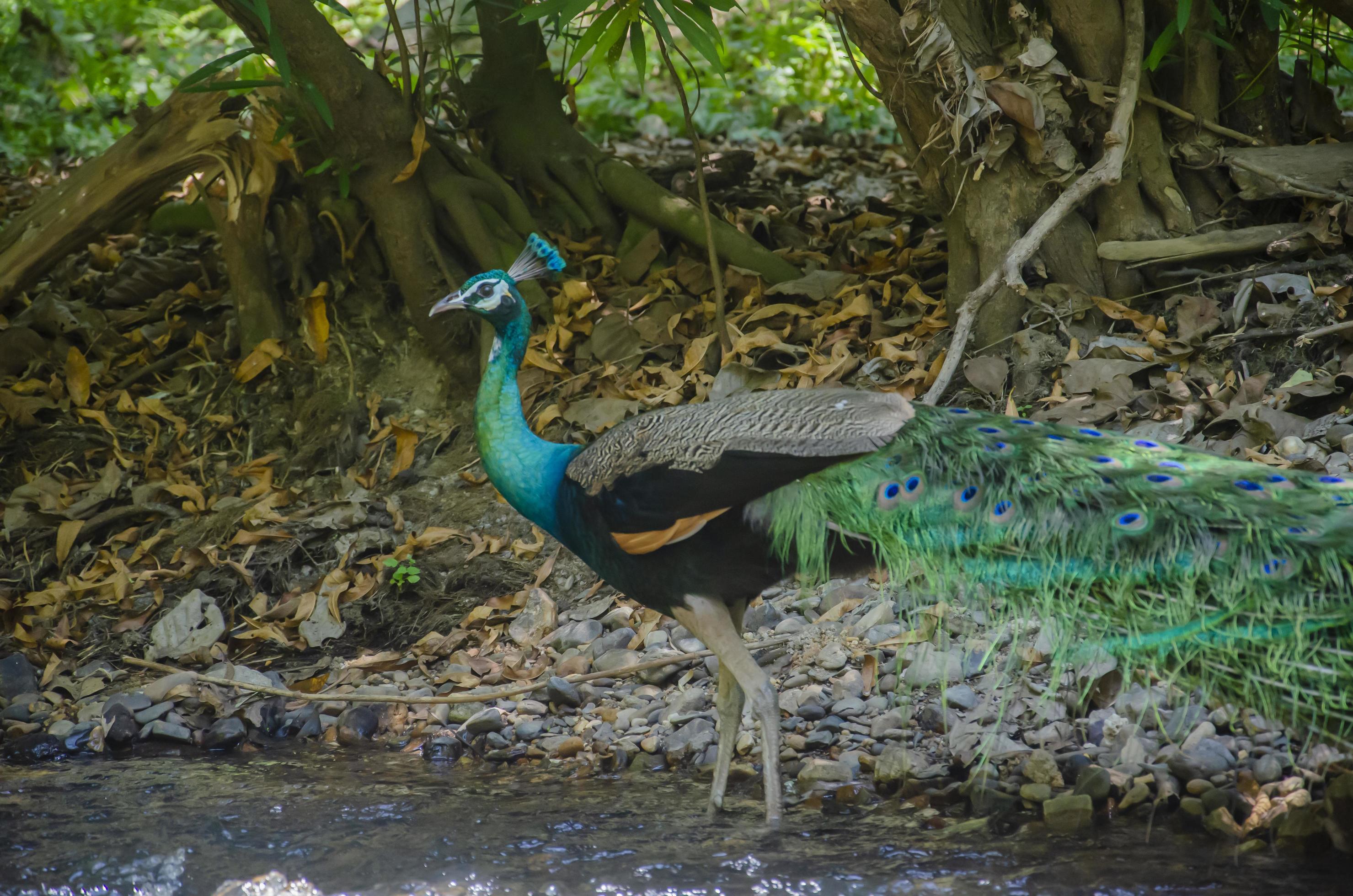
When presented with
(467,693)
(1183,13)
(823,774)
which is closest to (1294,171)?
(1183,13)

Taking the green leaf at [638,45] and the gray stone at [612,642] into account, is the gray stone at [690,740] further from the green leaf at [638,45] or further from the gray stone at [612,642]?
the green leaf at [638,45]

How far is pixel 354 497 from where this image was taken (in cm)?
489

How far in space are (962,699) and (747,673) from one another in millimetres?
794

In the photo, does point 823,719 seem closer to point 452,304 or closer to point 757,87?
point 452,304

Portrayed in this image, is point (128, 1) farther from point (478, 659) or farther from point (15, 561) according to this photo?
point (478, 659)

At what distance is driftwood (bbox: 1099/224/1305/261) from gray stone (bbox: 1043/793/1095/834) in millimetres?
2420

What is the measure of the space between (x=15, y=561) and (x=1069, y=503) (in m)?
4.24

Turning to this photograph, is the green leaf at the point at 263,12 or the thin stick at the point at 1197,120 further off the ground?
the green leaf at the point at 263,12

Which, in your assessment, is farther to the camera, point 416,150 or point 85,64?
point 85,64

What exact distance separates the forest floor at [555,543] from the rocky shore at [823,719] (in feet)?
0.04

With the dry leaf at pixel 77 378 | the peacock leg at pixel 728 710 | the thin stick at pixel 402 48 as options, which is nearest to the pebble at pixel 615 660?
the peacock leg at pixel 728 710

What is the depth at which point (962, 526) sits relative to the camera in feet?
8.78

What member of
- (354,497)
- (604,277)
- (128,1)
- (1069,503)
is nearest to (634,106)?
(604,277)

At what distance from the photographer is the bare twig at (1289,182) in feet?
14.1
